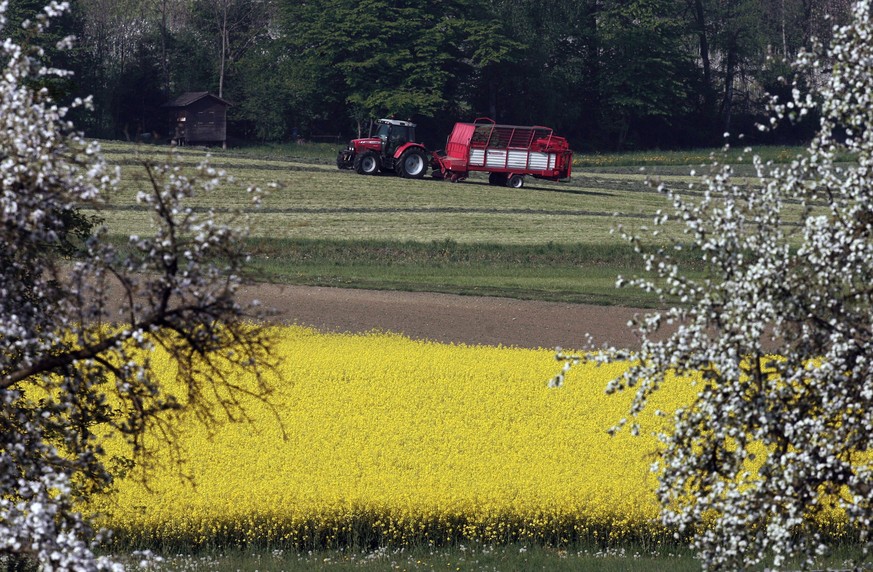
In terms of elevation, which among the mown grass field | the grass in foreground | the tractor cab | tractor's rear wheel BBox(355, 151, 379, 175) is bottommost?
the grass in foreground

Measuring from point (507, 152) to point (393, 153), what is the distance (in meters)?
4.93

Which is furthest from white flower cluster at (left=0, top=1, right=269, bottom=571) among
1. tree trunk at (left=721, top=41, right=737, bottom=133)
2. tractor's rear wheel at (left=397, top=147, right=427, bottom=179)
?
tree trunk at (left=721, top=41, right=737, bottom=133)

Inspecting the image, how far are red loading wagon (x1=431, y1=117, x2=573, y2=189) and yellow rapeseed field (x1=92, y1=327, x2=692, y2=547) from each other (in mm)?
31201

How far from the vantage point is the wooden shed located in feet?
235

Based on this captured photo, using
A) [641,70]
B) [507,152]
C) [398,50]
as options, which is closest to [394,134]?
[507,152]

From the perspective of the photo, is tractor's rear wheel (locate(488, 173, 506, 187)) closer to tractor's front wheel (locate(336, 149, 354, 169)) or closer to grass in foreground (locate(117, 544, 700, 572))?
tractor's front wheel (locate(336, 149, 354, 169))

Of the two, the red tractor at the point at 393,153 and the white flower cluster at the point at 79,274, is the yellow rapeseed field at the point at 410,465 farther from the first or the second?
the red tractor at the point at 393,153

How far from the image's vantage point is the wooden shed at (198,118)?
235 ft

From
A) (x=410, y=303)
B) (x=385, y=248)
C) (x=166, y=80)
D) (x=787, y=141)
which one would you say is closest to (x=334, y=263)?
(x=385, y=248)

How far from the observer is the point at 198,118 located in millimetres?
72125

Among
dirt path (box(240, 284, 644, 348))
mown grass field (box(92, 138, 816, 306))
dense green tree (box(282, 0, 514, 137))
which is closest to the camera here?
dirt path (box(240, 284, 644, 348))

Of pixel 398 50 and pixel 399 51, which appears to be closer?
pixel 399 51

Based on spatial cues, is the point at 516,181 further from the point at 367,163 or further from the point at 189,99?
the point at 189,99

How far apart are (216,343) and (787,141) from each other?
8145 cm
